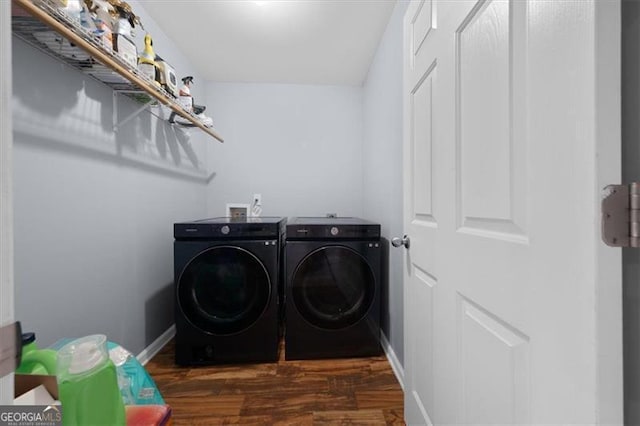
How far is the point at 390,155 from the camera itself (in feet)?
6.13

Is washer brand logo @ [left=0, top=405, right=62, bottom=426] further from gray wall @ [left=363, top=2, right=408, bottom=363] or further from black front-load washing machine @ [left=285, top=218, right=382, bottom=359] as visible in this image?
gray wall @ [left=363, top=2, right=408, bottom=363]

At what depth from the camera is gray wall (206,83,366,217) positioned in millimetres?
2740

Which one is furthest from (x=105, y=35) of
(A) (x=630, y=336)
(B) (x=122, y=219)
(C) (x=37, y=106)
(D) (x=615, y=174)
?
(A) (x=630, y=336)

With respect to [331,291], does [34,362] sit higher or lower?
higher

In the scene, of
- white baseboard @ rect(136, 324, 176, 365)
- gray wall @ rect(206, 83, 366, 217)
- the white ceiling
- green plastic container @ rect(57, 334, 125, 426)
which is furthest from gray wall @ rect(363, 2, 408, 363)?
white baseboard @ rect(136, 324, 176, 365)

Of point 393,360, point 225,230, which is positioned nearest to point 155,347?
point 225,230

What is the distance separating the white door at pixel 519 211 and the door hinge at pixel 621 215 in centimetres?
2

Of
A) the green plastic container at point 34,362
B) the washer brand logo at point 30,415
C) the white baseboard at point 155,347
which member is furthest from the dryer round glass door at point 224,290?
the washer brand logo at point 30,415

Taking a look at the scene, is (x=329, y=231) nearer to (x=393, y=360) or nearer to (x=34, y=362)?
(x=393, y=360)

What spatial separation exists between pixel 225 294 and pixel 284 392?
26.2 inches

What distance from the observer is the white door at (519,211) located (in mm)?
396

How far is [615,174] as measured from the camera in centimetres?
39

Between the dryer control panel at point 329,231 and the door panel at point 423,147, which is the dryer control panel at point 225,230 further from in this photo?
the door panel at point 423,147

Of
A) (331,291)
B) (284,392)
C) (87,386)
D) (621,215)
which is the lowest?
(284,392)
